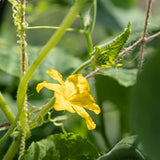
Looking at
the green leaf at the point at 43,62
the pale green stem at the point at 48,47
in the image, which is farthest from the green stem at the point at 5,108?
the green leaf at the point at 43,62

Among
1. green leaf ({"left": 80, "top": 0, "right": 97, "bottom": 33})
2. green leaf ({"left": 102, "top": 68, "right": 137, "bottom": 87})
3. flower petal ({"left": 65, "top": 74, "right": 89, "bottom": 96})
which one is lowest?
green leaf ({"left": 102, "top": 68, "right": 137, "bottom": 87})

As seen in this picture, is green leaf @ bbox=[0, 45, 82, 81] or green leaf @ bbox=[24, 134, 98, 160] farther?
green leaf @ bbox=[0, 45, 82, 81]

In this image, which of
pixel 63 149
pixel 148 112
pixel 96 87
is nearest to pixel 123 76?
pixel 96 87

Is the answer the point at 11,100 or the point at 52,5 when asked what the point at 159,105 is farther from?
the point at 52,5

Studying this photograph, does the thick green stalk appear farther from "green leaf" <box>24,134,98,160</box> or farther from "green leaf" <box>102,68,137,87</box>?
"green leaf" <box>102,68,137,87</box>

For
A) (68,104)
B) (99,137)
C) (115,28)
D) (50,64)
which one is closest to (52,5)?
(115,28)

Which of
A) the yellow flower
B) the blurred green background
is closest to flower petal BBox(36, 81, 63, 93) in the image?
the yellow flower
